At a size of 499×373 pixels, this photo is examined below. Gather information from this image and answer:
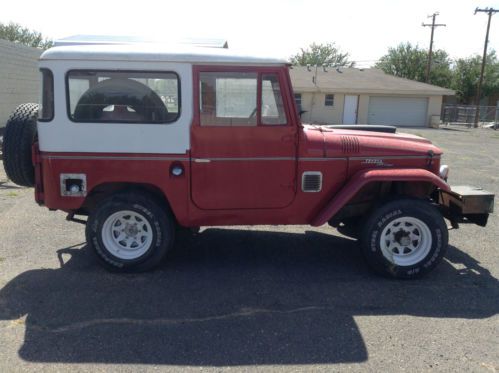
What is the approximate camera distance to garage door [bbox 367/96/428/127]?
3416cm

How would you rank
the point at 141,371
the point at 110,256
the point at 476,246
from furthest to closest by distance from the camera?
1. the point at 476,246
2. the point at 110,256
3. the point at 141,371

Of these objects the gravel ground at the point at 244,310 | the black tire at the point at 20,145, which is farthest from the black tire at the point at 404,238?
the black tire at the point at 20,145

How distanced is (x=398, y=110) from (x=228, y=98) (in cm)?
3266

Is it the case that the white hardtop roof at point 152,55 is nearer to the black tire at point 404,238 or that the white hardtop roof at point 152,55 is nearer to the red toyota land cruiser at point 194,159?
the red toyota land cruiser at point 194,159

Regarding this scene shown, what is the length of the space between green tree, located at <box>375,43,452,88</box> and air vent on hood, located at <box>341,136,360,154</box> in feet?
178

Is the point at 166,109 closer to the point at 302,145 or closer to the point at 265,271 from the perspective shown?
the point at 302,145

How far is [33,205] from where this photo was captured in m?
7.38

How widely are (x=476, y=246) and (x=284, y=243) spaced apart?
249 cm

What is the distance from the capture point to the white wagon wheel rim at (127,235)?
477 centimetres

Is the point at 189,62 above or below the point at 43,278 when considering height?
above

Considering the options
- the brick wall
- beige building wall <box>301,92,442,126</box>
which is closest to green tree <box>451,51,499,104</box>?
beige building wall <box>301,92,442,126</box>

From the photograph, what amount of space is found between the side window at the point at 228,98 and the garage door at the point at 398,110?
100 ft

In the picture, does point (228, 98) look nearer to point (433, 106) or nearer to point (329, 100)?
point (329, 100)

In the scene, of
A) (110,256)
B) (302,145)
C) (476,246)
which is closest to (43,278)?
(110,256)
